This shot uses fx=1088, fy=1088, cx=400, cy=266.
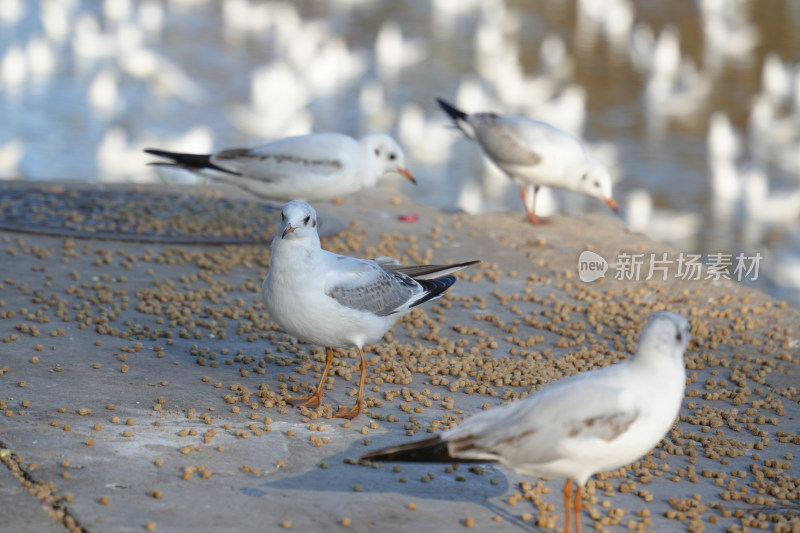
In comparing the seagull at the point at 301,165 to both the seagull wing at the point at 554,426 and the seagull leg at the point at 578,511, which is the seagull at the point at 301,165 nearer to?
the seagull wing at the point at 554,426

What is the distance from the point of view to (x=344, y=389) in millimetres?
5391

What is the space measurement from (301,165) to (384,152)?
0.62 metres

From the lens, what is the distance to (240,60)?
1509 centimetres

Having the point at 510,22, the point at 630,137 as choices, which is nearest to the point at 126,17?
the point at 510,22

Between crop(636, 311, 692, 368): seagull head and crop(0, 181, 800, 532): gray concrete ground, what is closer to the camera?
crop(636, 311, 692, 368): seagull head

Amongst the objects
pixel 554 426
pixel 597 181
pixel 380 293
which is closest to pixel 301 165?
pixel 380 293

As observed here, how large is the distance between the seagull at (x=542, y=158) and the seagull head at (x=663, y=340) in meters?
4.70

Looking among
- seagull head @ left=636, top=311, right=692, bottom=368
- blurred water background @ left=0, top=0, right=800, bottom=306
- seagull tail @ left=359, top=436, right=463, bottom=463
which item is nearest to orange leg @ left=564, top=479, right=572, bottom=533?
seagull tail @ left=359, top=436, right=463, bottom=463

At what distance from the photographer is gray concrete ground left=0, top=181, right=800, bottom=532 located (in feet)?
13.3

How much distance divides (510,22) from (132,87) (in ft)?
23.0

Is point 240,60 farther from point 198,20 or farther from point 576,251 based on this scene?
point 576,251

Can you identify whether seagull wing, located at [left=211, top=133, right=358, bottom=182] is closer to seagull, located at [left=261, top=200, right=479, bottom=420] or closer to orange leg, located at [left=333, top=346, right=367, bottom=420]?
seagull, located at [left=261, top=200, right=479, bottom=420]

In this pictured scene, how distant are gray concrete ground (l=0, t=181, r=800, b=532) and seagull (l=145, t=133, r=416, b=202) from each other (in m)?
0.46

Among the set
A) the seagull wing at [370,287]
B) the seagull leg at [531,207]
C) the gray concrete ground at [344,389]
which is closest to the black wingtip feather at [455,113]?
the seagull leg at [531,207]
